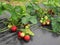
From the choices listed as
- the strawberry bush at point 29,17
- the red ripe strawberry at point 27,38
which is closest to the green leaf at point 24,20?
the strawberry bush at point 29,17

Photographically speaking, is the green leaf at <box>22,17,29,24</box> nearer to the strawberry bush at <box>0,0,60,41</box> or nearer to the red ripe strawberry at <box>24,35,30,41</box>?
the strawberry bush at <box>0,0,60,41</box>

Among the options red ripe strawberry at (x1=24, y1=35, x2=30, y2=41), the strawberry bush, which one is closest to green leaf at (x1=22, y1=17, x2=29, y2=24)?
the strawberry bush

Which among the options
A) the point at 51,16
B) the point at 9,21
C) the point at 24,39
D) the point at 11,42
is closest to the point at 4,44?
the point at 11,42

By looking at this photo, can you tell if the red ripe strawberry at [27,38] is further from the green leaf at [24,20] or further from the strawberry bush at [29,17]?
the green leaf at [24,20]

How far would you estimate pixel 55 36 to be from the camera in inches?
74.2

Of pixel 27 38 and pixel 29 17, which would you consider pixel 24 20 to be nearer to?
pixel 29 17

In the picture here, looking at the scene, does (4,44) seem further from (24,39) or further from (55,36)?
(55,36)

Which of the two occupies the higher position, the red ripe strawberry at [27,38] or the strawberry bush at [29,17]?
the strawberry bush at [29,17]

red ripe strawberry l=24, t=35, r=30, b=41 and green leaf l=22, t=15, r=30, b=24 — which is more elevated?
green leaf l=22, t=15, r=30, b=24

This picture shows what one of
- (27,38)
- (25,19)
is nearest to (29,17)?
(25,19)

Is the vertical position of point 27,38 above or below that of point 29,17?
below

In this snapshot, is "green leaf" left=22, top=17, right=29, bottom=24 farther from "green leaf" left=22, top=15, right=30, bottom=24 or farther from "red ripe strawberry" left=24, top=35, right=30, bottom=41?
"red ripe strawberry" left=24, top=35, right=30, bottom=41

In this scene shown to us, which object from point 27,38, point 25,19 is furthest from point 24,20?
point 27,38

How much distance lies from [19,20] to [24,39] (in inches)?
10.6
